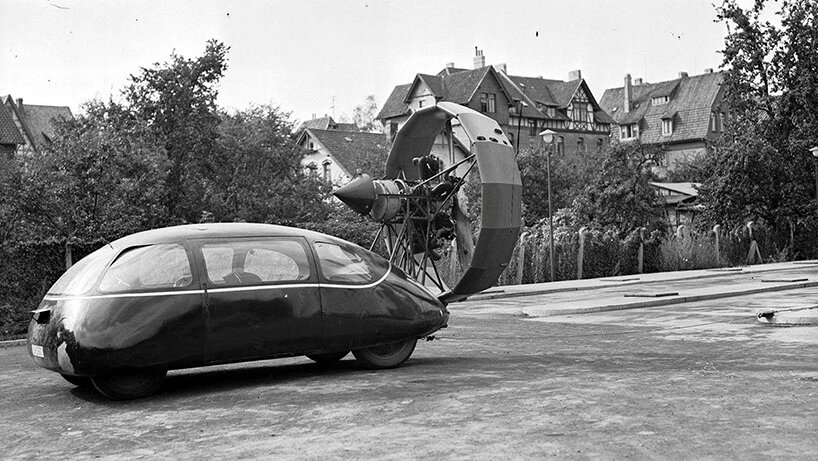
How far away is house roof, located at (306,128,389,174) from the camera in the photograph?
74425 millimetres

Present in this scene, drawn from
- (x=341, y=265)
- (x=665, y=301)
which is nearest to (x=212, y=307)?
(x=341, y=265)

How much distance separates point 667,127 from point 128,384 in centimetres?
9736

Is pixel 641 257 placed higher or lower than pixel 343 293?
higher

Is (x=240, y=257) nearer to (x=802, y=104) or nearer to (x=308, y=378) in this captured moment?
(x=308, y=378)

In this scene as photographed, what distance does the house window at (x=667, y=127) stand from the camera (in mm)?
100919

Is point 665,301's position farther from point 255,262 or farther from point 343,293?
point 255,262

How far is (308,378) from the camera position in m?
9.95

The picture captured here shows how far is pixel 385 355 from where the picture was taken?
409 inches

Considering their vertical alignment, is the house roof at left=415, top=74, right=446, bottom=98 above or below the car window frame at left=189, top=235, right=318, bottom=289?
above

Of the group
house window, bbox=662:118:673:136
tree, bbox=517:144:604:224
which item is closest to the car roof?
tree, bbox=517:144:604:224

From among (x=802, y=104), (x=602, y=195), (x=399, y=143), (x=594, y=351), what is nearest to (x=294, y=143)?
(x=602, y=195)

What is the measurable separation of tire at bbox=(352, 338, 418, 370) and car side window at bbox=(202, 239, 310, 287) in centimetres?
108

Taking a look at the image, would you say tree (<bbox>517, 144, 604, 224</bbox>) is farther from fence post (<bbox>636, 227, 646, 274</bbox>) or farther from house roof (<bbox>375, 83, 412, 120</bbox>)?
house roof (<bbox>375, 83, 412, 120</bbox>)

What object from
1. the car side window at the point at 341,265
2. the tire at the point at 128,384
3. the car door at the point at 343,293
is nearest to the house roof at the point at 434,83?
the car side window at the point at 341,265
